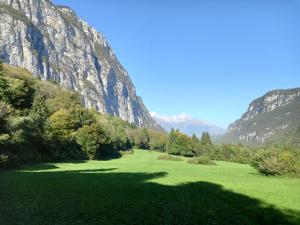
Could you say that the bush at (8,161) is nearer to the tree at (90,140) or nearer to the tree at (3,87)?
the tree at (3,87)

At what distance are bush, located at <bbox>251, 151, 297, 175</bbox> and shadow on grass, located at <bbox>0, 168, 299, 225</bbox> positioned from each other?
31.6 m

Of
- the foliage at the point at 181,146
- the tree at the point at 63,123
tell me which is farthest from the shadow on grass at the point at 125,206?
the foliage at the point at 181,146

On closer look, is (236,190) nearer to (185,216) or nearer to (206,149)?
(185,216)

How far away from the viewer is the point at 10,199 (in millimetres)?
25562

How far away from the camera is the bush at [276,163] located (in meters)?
61.8

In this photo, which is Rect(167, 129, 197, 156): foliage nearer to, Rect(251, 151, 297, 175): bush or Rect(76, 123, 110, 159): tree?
Rect(76, 123, 110, 159): tree

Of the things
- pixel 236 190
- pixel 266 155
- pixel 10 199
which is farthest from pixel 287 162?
pixel 10 199

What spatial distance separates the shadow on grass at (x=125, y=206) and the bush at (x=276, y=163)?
31.6m

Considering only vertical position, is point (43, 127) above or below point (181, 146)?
above

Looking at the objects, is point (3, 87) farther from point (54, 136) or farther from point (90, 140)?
point (90, 140)

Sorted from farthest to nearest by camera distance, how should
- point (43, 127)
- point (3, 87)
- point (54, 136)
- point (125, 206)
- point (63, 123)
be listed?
1. point (63, 123)
2. point (54, 136)
3. point (43, 127)
4. point (3, 87)
5. point (125, 206)

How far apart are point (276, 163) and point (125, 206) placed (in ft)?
147

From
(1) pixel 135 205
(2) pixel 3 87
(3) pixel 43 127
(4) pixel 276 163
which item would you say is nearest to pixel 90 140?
(3) pixel 43 127

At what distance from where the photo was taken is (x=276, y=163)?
62094 mm
